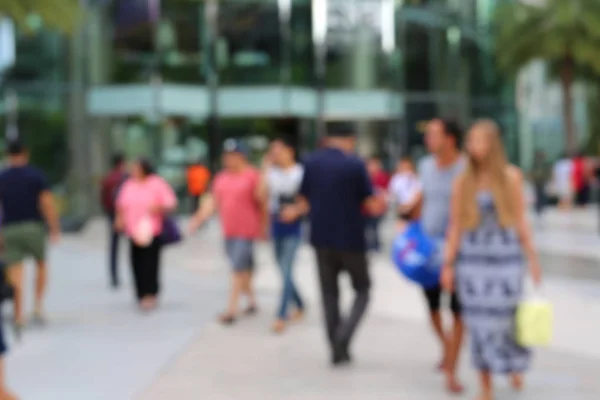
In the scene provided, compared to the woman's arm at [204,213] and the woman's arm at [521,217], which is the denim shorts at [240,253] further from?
the woman's arm at [521,217]

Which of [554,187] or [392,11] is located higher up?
[392,11]

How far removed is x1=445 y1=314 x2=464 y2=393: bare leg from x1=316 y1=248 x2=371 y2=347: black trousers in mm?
1014

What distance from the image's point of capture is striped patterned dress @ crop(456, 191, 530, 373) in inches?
251

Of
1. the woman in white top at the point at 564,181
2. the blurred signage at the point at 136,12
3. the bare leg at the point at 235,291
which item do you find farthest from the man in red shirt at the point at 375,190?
the woman in white top at the point at 564,181

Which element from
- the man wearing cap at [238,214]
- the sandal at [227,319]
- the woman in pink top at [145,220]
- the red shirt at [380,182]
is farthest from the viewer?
the red shirt at [380,182]

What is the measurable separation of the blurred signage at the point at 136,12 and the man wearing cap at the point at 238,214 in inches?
718

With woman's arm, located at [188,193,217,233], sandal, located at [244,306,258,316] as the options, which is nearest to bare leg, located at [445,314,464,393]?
sandal, located at [244,306,258,316]

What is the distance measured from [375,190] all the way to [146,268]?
6.02 m

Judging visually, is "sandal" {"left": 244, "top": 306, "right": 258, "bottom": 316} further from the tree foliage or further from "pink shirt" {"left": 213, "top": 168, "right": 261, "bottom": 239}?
the tree foliage

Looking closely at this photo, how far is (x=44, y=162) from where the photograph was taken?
107ft

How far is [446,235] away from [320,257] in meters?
1.38

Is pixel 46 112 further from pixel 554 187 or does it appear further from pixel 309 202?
pixel 309 202

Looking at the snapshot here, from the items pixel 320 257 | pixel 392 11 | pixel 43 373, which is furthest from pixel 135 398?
pixel 392 11

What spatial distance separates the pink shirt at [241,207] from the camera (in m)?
10.3
